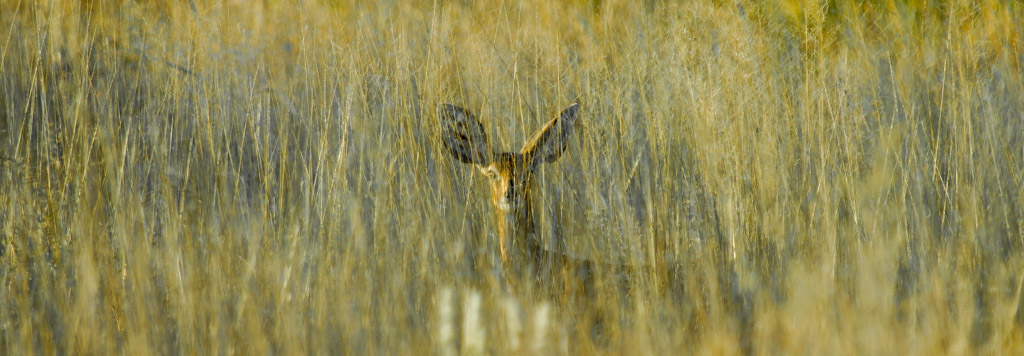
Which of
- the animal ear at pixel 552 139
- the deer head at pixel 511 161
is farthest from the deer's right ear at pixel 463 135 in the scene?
the animal ear at pixel 552 139

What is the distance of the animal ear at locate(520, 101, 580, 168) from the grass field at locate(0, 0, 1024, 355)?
0.25 feet

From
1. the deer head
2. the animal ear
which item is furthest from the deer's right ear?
the animal ear

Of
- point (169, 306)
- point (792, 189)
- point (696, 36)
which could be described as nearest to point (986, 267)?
point (792, 189)

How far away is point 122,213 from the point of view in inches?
87.4

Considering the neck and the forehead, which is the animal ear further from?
the neck

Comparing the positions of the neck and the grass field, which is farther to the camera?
the neck

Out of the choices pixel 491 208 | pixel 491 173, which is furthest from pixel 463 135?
pixel 491 208

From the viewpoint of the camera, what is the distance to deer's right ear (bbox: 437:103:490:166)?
2.38 meters

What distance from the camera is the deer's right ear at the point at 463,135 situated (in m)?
2.38

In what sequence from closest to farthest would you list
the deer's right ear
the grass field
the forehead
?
the grass field, the deer's right ear, the forehead

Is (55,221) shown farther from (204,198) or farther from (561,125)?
(561,125)

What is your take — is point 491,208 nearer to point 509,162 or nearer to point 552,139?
point 509,162

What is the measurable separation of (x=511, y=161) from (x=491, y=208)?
0.51 ft

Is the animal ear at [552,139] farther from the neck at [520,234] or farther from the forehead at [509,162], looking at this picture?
the neck at [520,234]
